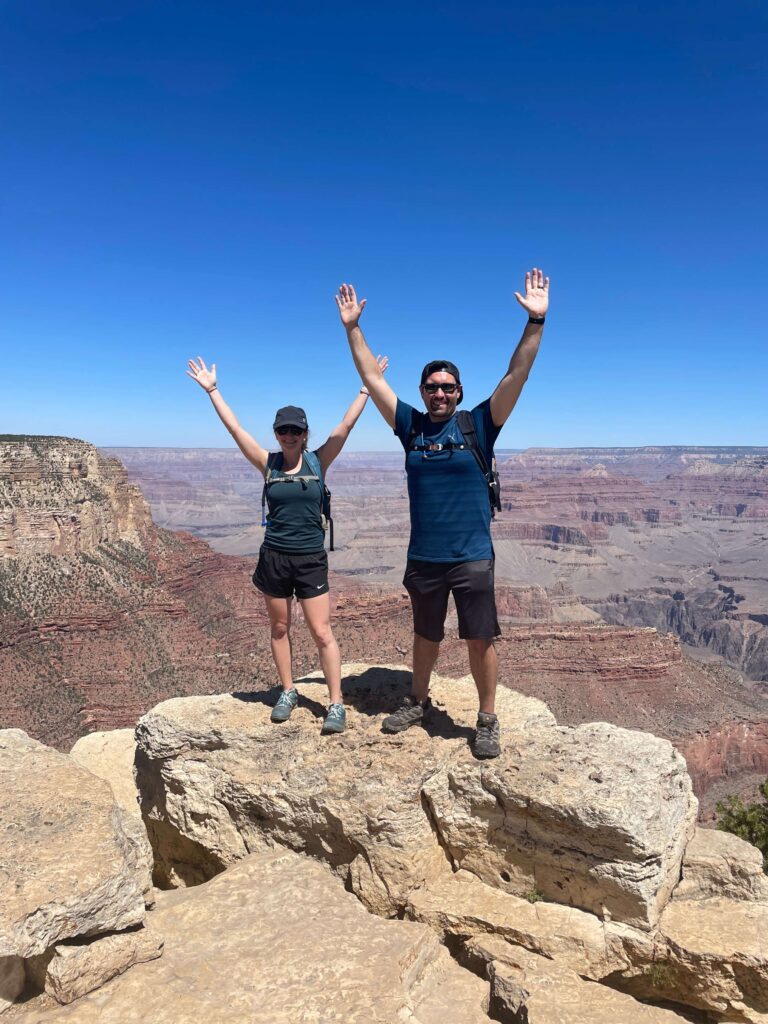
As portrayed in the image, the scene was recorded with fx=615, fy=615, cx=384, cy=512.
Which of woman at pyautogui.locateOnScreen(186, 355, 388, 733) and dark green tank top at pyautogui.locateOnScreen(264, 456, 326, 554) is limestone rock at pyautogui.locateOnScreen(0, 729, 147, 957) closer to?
woman at pyautogui.locateOnScreen(186, 355, 388, 733)

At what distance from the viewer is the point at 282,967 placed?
334 centimetres

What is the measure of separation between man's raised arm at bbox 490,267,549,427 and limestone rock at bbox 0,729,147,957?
3693 millimetres

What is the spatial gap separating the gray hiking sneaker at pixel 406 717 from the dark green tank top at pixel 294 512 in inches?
59.3

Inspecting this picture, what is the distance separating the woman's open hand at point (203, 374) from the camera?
560 cm

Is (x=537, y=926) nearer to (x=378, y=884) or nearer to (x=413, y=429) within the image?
(x=378, y=884)

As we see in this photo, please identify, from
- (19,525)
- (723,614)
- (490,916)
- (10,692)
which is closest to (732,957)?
(490,916)

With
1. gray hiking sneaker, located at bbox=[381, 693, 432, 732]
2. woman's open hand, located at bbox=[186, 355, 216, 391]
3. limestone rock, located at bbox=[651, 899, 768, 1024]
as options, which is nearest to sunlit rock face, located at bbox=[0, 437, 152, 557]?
woman's open hand, located at bbox=[186, 355, 216, 391]

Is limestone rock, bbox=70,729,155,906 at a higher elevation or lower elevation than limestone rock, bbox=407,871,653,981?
lower

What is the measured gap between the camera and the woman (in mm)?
5047

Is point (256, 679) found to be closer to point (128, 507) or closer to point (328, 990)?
point (128, 507)

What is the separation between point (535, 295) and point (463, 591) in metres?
2.18

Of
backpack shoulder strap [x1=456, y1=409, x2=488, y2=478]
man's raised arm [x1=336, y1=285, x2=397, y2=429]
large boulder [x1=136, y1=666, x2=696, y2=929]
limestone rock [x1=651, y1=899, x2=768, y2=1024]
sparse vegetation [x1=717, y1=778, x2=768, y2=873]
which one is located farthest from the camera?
sparse vegetation [x1=717, y1=778, x2=768, y2=873]

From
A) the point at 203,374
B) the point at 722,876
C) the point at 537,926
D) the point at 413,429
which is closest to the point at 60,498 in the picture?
the point at 203,374

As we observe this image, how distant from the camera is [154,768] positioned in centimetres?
534
